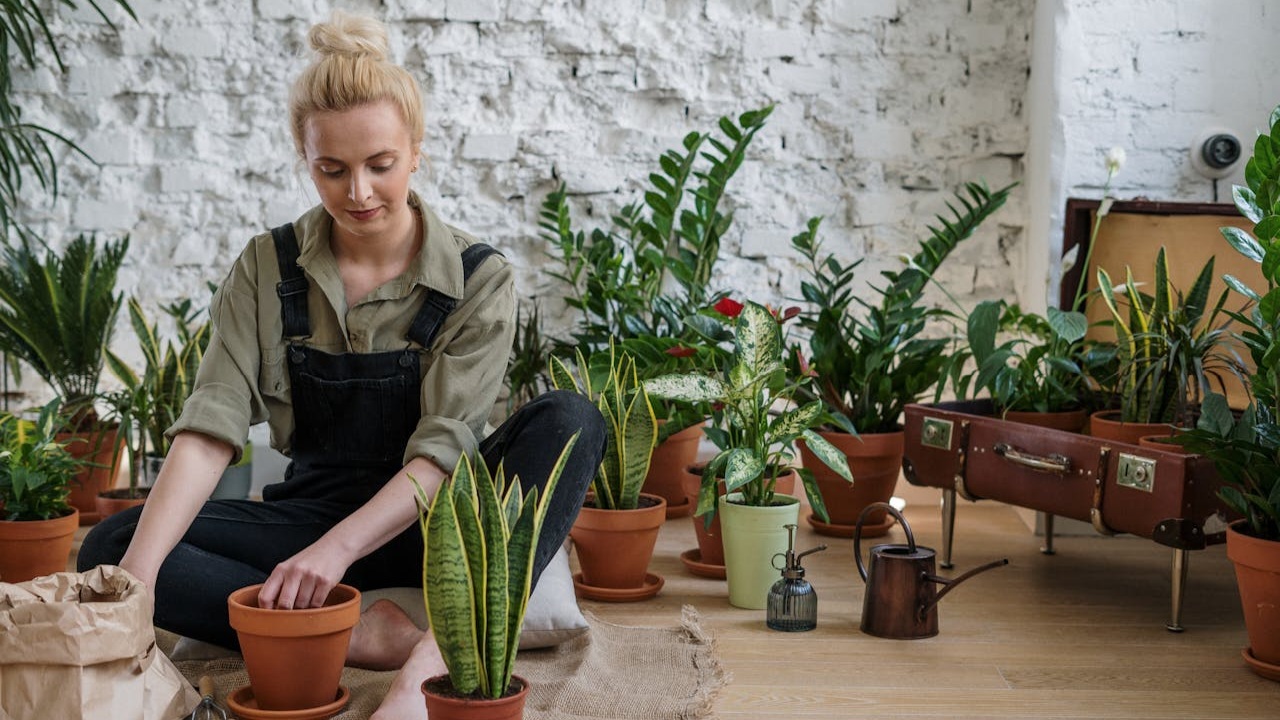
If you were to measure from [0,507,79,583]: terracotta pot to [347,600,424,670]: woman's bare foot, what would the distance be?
90 cm

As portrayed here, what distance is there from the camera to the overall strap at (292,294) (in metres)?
2.19

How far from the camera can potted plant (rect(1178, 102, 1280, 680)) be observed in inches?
88.7

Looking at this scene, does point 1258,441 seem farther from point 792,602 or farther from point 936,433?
point 792,602

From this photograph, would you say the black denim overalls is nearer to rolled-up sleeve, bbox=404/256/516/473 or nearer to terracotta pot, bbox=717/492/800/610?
rolled-up sleeve, bbox=404/256/516/473

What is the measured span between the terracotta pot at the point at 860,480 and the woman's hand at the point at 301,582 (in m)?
1.73

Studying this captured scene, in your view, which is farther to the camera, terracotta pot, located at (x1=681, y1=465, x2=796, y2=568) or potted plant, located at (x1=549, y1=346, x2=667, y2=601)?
terracotta pot, located at (x1=681, y1=465, x2=796, y2=568)

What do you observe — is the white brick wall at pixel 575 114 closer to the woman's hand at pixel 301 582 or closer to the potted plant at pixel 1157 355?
the potted plant at pixel 1157 355

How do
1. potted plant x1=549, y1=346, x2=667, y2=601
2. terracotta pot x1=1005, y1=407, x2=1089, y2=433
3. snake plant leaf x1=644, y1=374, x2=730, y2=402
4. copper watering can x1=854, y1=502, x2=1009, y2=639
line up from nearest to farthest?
copper watering can x1=854, y1=502, x2=1009, y2=639
snake plant leaf x1=644, y1=374, x2=730, y2=402
potted plant x1=549, y1=346, x2=667, y2=601
terracotta pot x1=1005, y1=407, x2=1089, y2=433

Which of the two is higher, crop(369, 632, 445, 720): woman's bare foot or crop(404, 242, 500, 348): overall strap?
crop(404, 242, 500, 348): overall strap

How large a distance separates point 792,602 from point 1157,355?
40.6 inches

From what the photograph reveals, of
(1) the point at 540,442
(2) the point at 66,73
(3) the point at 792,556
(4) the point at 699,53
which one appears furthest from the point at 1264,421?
(2) the point at 66,73

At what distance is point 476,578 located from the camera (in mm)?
1677

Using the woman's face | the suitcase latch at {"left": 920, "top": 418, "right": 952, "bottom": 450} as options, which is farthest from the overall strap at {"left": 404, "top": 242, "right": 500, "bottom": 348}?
the suitcase latch at {"left": 920, "top": 418, "right": 952, "bottom": 450}

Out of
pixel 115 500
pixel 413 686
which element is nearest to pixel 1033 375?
pixel 413 686
